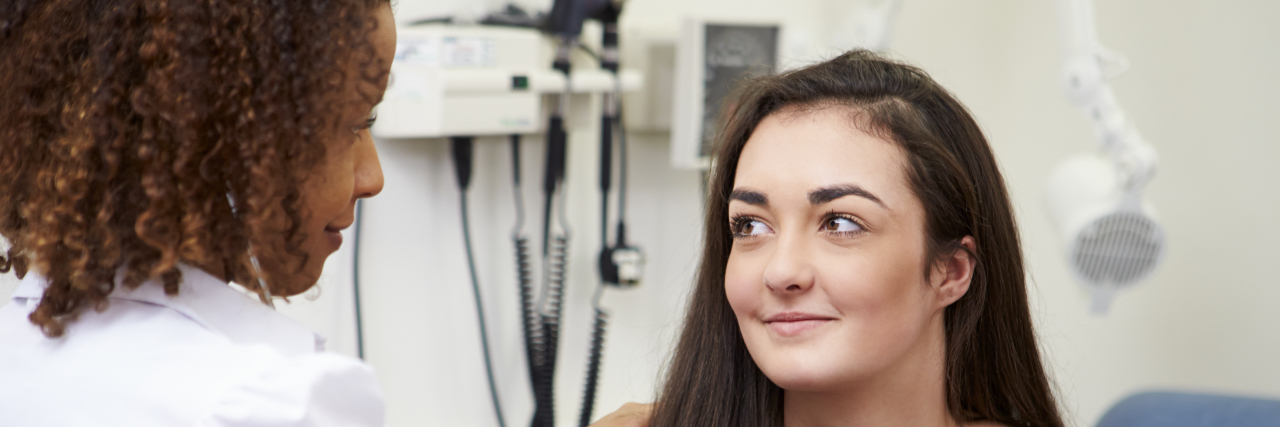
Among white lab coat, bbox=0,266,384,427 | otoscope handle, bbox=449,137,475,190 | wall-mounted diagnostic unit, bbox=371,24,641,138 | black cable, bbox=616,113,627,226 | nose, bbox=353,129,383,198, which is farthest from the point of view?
black cable, bbox=616,113,627,226

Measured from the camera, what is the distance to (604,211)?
65.5 inches

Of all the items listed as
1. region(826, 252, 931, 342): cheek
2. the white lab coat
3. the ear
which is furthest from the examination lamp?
the white lab coat

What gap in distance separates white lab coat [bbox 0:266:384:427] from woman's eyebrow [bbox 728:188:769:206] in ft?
1.40

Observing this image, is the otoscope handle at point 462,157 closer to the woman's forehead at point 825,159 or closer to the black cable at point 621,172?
the black cable at point 621,172

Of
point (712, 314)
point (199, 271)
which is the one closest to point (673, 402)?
point (712, 314)

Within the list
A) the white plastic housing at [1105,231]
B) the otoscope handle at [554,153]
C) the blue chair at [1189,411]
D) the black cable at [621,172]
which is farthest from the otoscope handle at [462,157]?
the blue chair at [1189,411]

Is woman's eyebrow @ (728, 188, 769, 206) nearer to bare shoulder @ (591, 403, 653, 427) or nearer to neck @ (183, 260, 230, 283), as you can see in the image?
bare shoulder @ (591, 403, 653, 427)

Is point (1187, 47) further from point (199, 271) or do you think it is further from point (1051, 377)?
point (199, 271)

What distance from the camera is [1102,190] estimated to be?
1280 mm

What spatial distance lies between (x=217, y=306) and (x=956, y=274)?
702 millimetres

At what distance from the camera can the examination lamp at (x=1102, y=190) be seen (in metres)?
1.24

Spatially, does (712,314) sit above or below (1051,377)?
above

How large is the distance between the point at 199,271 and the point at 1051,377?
3.29 ft

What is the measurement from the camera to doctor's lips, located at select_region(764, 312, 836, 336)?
877 mm
